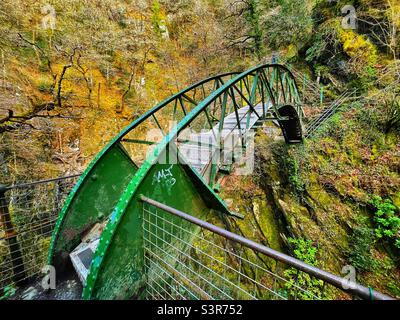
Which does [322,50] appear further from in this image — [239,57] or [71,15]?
[71,15]

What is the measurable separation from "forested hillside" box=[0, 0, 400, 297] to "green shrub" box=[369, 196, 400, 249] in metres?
0.03

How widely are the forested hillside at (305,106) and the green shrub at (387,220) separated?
3 centimetres

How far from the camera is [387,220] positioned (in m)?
5.59

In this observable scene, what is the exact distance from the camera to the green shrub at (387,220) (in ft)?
17.6

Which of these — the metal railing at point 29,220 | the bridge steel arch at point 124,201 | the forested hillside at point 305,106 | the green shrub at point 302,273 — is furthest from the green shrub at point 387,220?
the metal railing at point 29,220

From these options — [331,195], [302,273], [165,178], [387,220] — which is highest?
[165,178]

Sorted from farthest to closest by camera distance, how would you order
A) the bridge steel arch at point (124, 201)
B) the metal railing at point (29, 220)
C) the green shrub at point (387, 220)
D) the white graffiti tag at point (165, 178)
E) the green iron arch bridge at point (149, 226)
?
the green shrub at point (387, 220), the metal railing at point (29, 220), the white graffiti tag at point (165, 178), the bridge steel arch at point (124, 201), the green iron arch bridge at point (149, 226)

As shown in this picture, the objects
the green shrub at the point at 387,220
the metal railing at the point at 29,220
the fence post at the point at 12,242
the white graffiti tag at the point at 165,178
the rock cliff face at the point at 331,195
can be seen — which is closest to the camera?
the white graffiti tag at the point at 165,178

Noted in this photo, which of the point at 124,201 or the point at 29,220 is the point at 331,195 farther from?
the point at 29,220

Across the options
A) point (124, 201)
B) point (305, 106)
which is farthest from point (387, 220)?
point (124, 201)

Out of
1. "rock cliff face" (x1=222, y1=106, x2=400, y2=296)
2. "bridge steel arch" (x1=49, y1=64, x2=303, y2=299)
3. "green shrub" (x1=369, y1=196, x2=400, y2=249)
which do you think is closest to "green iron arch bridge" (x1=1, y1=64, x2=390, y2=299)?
"bridge steel arch" (x1=49, y1=64, x2=303, y2=299)

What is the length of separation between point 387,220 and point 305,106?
619 cm

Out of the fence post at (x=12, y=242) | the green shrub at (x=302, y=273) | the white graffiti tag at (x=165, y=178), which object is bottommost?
the green shrub at (x=302, y=273)

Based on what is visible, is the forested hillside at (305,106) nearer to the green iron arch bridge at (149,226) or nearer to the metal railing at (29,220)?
the metal railing at (29,220)
